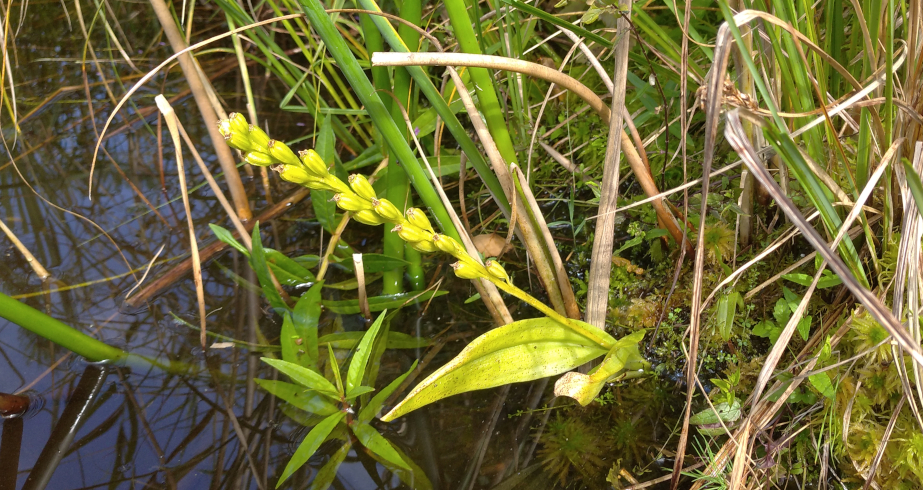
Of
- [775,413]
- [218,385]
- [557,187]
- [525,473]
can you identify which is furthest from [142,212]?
[775,413]

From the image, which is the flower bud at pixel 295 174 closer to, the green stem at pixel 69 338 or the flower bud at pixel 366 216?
the flower bud at pixel 366 216

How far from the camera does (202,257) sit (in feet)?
5.07

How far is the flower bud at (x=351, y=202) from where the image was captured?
2.73 ft

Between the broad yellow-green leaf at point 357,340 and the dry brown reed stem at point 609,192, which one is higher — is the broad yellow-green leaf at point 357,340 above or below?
below

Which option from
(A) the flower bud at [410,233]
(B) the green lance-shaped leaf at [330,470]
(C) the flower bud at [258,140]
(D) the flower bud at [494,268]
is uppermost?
(C) the flower bud at [258,140]

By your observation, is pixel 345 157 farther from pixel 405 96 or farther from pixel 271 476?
pixel 271 476

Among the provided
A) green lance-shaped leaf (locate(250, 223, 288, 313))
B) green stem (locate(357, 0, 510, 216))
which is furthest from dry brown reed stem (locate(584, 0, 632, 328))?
green lance-shaped leaf (locate(250, 223, 288, 313))

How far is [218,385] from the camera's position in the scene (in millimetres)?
1261

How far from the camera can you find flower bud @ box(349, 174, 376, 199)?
2.77ft

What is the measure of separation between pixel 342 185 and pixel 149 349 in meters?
0.74

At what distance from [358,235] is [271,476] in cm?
66

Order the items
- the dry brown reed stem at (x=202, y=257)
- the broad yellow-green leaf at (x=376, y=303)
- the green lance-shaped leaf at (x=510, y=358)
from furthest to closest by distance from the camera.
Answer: the dry brown reed stem at (x=202, y=257) → the broad yellow-green leaf at (x=376, y=303) → the green lance-shaped leaf at (x=510, y=358)

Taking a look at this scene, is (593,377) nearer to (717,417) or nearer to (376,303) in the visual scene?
(717,417)

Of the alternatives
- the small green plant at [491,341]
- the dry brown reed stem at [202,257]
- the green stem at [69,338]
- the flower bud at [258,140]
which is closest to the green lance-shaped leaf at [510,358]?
the small green plant at [491,341]
